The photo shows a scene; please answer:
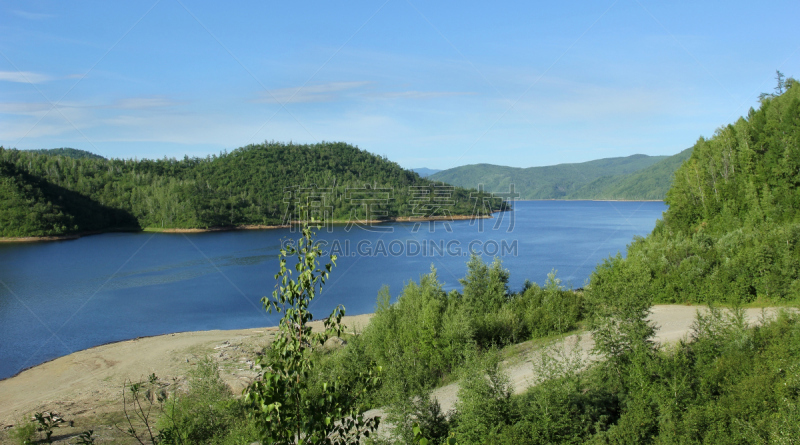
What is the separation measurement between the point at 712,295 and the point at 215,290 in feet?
96.1

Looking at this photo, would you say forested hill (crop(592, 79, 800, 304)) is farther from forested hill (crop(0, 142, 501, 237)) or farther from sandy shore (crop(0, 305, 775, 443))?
forested hill (crop(0, 142, 501, 237))

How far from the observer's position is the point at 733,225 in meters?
28.2

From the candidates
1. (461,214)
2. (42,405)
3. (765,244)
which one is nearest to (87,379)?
(42,405)

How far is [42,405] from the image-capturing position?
1525cm

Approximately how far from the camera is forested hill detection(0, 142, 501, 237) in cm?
6462

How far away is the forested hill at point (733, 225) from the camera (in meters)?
17.6

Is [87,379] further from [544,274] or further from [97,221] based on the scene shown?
[97,221]

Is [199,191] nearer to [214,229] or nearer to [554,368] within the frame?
[214,229]

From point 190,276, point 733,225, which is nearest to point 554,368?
point 733,225

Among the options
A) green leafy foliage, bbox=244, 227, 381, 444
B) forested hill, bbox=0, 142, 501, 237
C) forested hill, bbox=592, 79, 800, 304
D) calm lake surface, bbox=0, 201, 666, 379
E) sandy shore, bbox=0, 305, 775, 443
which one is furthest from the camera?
forested hill, bbox=0, 142, 501, 237

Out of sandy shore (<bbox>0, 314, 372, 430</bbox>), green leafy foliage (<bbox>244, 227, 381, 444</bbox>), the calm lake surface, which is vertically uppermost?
green leafy foliage (<bbox>244, 227, 381, 444</bbox>)

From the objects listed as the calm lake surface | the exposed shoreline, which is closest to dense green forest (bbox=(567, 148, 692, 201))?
the exposed shoreline

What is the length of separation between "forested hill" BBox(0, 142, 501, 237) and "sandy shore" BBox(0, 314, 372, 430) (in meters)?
34.6

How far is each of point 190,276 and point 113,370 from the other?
2010cm
